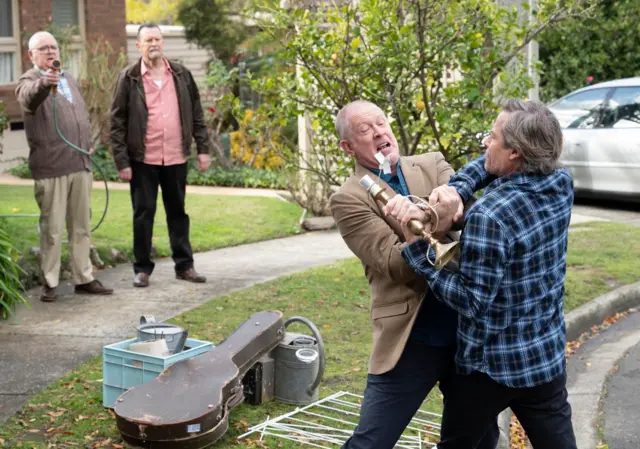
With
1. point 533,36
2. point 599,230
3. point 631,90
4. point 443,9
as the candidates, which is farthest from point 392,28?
point 631,90

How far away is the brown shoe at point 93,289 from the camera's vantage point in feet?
25.0

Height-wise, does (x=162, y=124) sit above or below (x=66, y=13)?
below

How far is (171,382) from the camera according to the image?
4574 millimetres

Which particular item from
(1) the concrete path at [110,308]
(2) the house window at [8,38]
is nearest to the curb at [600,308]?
(1) the concrete path at [110,308]

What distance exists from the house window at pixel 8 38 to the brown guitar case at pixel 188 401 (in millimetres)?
14089

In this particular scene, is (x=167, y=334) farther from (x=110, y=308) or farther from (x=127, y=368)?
(x=110, y=308)

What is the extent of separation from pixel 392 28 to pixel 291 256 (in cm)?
341

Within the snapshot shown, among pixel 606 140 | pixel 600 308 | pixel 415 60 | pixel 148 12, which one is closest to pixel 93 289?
pixel 415 60

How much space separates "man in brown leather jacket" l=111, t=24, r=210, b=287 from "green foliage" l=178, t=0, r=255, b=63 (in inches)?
424

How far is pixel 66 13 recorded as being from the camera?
1864 cm

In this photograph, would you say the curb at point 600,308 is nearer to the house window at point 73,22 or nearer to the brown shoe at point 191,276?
the brown shoe at point 191,276

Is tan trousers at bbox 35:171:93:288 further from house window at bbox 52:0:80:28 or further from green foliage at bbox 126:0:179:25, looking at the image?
green foliage at bbox 126:0:179:25

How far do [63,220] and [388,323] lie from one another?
4.63 m

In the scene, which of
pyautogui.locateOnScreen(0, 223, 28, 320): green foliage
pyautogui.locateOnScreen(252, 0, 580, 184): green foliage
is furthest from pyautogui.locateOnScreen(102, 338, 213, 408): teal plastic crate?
pyautogui.locateOnScreen(252, 0, 580, 184): green foliage
